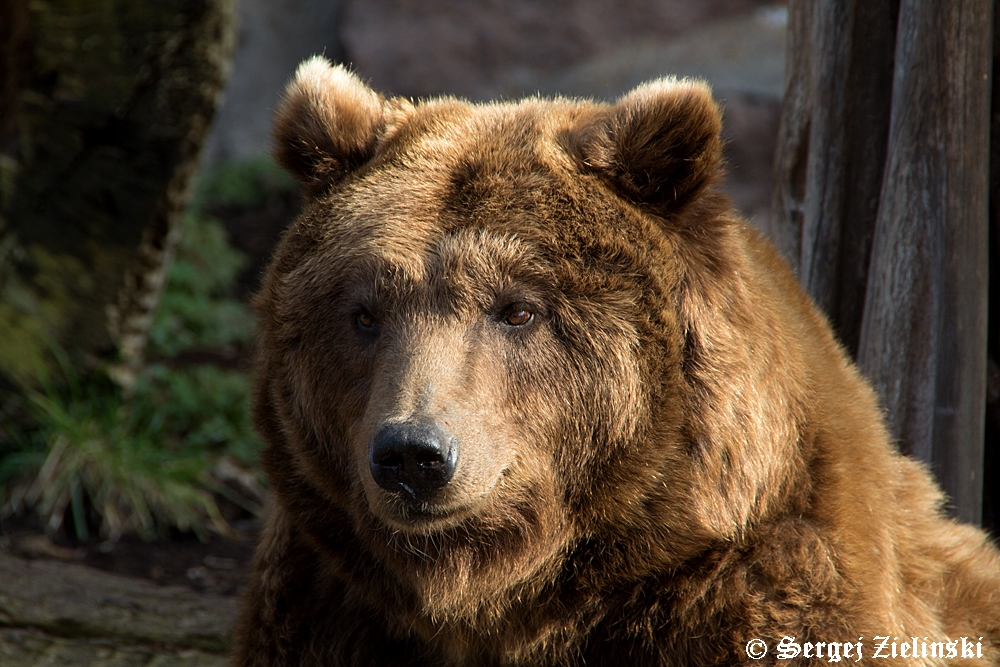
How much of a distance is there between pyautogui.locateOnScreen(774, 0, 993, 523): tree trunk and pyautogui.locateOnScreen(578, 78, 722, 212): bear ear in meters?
1.11

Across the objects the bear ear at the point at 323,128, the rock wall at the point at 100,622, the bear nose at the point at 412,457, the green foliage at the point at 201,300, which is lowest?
the rock wall at the point at 100,622

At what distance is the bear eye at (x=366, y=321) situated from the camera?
2.73 m

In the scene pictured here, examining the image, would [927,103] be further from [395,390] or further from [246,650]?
[246,650]

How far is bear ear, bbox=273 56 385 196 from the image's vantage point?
116 inches

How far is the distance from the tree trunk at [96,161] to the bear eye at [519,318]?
3.26m

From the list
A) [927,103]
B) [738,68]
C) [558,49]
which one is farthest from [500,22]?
[927,103]

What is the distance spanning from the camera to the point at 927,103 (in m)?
3.36

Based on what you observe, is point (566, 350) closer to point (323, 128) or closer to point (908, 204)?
point (323, 128)

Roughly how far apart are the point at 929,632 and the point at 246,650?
1950 mm

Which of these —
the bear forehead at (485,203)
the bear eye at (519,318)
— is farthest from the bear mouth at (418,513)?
the bear forehead at (485,203)

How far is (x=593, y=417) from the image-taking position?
266 cm

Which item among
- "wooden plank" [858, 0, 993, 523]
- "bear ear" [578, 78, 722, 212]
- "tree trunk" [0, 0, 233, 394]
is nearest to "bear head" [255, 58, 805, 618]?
"bear ear" [578, 78, 722, 212]

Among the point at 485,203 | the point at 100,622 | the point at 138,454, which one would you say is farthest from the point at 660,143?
the point at 138,454

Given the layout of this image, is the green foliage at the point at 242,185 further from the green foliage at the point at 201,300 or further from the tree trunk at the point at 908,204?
the tree trunk at the point at 908,204
